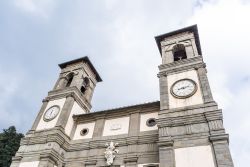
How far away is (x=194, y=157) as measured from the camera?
39.9 feet

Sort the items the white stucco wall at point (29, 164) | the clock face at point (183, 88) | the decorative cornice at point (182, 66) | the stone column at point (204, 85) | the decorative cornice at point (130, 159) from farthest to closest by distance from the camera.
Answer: the decorative cornice at point (182, 66)
the white stucco wall at point (29, 164)
the clock face at point (183, 88)
the decorative cornice at point (130, 159)
the stone column at point (204, 85)

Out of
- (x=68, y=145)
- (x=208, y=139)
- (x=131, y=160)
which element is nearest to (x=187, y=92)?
(x=208, y=139)

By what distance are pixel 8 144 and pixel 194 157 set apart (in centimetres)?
2302

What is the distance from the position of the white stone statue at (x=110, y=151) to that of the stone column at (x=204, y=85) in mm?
6831

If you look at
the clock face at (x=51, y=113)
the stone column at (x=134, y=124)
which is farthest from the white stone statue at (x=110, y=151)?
the clock face at (x=51, y=113)

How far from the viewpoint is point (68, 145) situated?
18281 mm

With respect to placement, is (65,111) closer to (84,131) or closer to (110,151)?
(84,131)

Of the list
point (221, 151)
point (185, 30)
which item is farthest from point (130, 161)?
point (185, 30)

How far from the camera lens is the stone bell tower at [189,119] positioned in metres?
12.1

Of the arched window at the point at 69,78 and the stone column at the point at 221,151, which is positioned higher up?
the arched window at the point at 69,78

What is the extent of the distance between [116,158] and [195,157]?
575 centimetres

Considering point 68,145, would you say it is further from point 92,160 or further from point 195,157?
point 195,157

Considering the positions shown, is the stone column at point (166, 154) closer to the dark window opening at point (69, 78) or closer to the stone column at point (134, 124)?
the stone column at point (134, 124)

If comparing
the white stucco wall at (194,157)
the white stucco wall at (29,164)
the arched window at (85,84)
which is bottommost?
the white stucco wall at (194,157)
